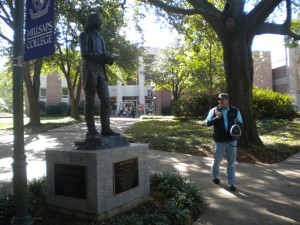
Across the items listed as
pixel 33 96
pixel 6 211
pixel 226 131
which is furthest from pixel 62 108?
pixel 6 211

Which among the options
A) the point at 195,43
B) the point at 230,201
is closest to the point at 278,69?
the point at 195,43

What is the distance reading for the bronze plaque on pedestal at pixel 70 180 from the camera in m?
4.91

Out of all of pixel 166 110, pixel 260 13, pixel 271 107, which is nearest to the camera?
pixel 260 13

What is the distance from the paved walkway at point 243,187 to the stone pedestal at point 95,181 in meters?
1.22

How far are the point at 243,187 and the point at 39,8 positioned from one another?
4.94 meters

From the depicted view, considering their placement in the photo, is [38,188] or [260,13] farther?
[260,13]

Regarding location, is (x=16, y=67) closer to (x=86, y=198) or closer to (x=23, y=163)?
(x=23, y=163)

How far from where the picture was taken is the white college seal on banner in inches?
160

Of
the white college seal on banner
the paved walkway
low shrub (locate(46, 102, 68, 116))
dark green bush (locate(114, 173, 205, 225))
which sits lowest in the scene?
the paved walkway

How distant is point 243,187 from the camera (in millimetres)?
6691

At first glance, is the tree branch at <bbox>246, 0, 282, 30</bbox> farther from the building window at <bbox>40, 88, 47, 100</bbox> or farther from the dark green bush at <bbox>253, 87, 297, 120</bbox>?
the building window at <bbox>40, 88, 47, 100</bbox>

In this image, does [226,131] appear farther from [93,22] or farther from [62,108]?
[62,108]

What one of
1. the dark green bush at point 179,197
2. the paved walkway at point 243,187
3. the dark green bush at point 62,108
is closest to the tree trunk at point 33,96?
the paved walkway at point 243,187

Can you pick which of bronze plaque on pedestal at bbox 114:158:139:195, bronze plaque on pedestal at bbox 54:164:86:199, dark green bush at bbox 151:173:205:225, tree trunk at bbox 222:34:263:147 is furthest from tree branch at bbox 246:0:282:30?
bronze plaque on pedestal at bbox 54:164:86:199
